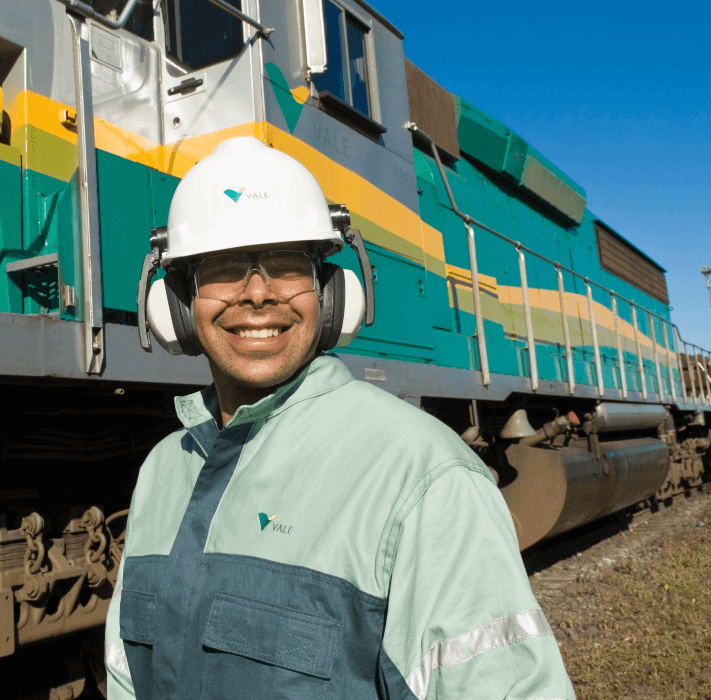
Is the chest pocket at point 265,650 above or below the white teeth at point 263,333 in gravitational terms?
below

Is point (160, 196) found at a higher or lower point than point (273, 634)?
higher

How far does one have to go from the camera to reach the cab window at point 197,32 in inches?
132

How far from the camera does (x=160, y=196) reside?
2918mm

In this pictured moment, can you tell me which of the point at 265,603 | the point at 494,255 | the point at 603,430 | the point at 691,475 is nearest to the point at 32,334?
the point at 265,603

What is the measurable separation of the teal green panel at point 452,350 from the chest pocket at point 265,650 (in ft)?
10.9

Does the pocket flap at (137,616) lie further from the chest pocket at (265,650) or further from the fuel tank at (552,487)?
the fuel tank at (552,487)

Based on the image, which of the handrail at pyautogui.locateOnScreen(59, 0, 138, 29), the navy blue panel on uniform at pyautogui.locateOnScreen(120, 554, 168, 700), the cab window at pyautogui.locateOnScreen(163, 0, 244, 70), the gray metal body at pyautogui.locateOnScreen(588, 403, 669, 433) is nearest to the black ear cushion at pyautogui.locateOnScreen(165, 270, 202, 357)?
the navy blue panel on uniform at pyautogui.locateOnScreen(120, 554, 168, 700)

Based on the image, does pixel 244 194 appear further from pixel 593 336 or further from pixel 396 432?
pixel 593 336

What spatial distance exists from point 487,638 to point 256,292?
0.74 meters

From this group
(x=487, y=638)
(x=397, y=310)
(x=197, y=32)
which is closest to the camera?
(x=487, y=638)

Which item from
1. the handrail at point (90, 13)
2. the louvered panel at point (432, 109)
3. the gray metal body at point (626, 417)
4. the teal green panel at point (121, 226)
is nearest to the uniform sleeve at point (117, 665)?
the teal green panel at point (121, 226)

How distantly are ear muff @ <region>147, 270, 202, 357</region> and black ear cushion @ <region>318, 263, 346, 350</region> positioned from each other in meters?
0.30

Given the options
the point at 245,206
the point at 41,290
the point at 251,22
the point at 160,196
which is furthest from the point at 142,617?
the point at 251,22

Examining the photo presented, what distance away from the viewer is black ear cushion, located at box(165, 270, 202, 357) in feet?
5.18
